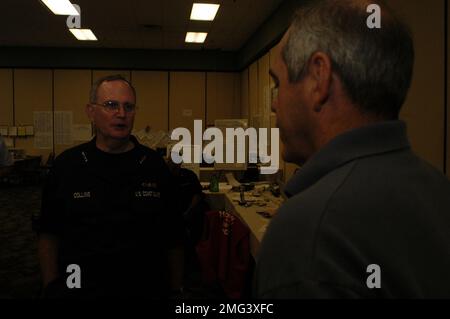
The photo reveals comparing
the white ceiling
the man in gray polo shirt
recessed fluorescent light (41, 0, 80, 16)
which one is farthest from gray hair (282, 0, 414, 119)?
recessed fluorescent light (41, 0, 80, 16)

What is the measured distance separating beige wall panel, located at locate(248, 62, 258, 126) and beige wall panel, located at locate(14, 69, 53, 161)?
464 centimetres

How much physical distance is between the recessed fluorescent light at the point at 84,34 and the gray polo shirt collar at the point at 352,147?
302 inches

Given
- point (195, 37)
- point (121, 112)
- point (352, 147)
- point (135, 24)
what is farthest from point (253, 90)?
point (352, 147)

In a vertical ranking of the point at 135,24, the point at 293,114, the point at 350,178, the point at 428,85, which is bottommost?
the point at 350,178

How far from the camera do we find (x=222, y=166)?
5223mm

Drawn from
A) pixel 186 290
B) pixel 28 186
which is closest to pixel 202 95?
pixel 28 186

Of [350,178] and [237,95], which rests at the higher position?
[237,95]

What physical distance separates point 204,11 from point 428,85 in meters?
4.36

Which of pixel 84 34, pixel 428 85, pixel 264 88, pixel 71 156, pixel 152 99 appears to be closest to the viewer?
pixel 71 156

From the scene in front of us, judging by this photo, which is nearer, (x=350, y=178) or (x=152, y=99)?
(x=350, y=178)

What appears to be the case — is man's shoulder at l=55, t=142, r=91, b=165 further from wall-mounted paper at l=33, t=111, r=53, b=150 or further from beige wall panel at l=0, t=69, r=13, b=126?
beige wall panel at l=0, t=69, r=13, b=126

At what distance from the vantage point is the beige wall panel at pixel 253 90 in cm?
773

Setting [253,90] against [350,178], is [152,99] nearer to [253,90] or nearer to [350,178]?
[253,90]

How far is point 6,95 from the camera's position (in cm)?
922
